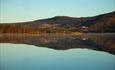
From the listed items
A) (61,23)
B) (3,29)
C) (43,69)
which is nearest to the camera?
(43,69)

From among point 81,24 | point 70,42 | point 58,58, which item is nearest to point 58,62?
point 58,58

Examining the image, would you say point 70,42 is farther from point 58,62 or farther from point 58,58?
point 58,62

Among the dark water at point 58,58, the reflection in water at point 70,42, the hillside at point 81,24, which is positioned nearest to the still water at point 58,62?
the dark water at point 58,58

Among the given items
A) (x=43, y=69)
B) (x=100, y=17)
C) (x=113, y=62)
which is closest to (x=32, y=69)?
(x=43, y=69)

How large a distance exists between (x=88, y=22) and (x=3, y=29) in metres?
63.0

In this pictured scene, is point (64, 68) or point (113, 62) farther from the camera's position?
point (113, 62)

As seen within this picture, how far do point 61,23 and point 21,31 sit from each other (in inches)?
2482

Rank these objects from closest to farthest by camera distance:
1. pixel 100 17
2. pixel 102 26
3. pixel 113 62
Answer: pixel 113 62 → pixel 102 26 → pixel 100 17

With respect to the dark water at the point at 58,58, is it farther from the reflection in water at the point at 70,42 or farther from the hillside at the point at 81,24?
the hillside at the point at 81,24

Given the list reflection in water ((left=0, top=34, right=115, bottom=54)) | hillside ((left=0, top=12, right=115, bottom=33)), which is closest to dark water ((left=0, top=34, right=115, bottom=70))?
reflection in water ((left=0, top=34, right=115, bottom=54))

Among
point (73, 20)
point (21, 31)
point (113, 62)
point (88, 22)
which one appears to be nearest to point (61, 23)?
point (73, 20)

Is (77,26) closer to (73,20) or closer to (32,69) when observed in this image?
(73,20)

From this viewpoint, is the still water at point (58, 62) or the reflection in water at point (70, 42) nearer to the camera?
the still water at point (58, 62)

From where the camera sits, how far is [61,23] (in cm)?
11612
